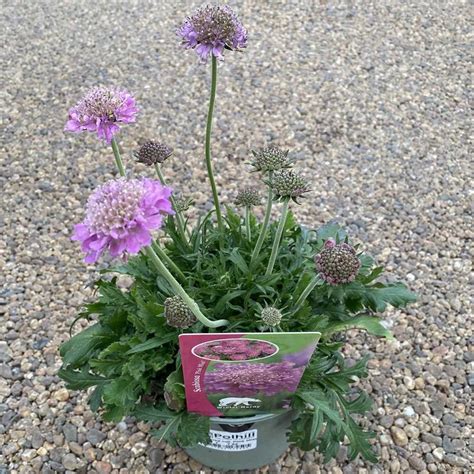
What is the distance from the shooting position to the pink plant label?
1.47 m

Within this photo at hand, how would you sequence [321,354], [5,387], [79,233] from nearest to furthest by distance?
1. [79,233]
2. [321,354]
3. [5,387]

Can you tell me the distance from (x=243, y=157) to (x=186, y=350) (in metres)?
2.29

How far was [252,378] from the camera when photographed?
5.32 ft

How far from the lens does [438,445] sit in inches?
89.8

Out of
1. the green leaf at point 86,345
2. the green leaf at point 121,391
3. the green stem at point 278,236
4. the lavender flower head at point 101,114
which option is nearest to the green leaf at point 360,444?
the green stem at point 278,236

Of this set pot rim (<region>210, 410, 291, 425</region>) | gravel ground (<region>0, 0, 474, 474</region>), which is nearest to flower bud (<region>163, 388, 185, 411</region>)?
pot rim (<region>210, 410, 291, 425</region>)

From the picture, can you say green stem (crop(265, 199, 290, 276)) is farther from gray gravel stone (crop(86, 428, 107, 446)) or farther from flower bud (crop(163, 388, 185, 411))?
gray gravel stone (crop(86, 428, 107, 446))

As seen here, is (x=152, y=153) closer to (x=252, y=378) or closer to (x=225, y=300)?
(x=225, y=300)

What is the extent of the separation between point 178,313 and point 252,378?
268 millimetres

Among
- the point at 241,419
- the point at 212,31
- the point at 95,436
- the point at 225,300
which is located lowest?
the point at 95,436

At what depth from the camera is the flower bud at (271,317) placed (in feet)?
5.42

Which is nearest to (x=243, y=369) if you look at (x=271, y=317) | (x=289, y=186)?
(x=271, y=317)

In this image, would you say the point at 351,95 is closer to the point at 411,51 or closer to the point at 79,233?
the point at 411,51

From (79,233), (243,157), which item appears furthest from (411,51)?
(79,233)
